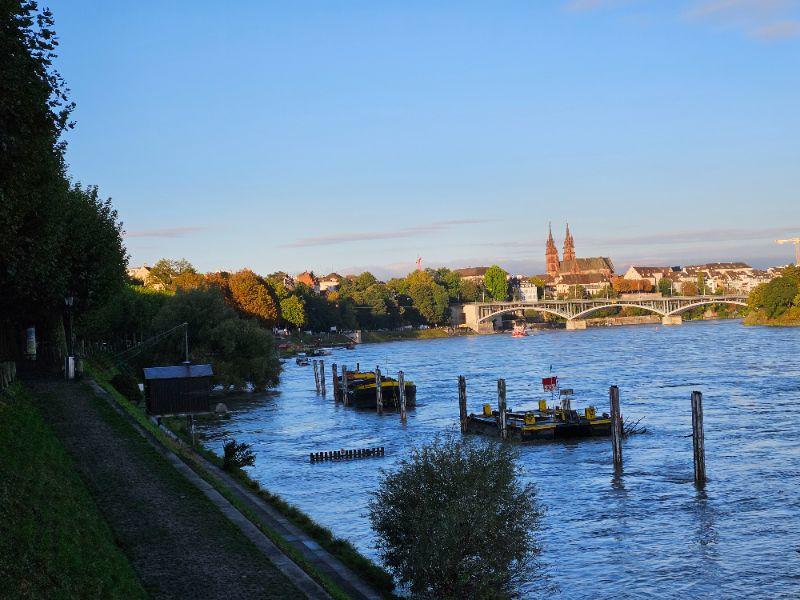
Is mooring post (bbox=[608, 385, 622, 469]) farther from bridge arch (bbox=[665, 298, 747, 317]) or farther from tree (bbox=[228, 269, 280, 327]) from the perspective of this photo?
bridge arch (bbox=[665, 298, 747, 317])

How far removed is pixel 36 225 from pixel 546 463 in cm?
2716

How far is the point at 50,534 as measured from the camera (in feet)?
54.9

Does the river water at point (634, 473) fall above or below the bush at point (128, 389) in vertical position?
below

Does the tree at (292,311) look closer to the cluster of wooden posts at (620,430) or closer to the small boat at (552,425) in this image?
the small boat at (552,425)

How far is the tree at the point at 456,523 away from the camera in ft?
63.1

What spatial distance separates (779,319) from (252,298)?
307 feet

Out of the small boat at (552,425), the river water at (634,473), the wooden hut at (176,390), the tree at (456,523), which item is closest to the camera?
the tree at (456,523)

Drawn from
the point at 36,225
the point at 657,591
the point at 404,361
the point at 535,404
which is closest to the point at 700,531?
the point at 657,591

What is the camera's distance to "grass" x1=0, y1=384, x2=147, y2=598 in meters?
14.6

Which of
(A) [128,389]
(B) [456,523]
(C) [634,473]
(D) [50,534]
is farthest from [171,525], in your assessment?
(A) [128,389]

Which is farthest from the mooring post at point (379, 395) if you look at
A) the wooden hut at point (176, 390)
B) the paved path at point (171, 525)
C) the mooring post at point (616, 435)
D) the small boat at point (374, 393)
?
the paved path at point (171, 525)

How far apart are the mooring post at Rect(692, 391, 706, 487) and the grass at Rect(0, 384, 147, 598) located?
25151mm

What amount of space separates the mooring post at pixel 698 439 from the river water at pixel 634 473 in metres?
0.66

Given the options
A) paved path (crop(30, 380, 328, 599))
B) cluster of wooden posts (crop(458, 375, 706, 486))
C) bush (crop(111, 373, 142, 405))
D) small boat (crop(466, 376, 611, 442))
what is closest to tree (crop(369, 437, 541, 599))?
paved path (crop(30, 380, 328, 599))
